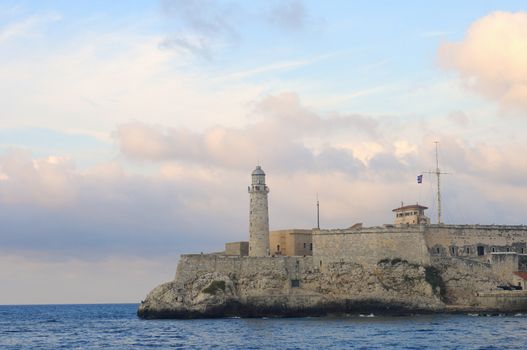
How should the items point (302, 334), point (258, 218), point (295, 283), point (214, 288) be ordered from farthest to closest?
point (258, 218) → point (295, 283) → point (214, 288) → point (302, 334)

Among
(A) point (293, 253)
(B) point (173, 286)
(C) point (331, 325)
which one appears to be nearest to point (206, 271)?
(B) point (173, 286)

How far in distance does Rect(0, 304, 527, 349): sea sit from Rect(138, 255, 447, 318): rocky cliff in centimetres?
145

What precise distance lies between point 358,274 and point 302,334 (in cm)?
1699

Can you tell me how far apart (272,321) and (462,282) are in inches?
621

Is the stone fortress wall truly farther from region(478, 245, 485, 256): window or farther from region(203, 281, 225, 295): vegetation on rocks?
region(203, 281, 225, 295): vegetation on rocks

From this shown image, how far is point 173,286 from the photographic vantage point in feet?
243

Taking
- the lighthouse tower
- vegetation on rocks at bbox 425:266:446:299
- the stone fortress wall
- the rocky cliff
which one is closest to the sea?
the rocky cliff

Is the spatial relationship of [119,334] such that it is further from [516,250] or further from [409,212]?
[516,250]

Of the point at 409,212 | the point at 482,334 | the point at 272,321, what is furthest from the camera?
the point at 409,212

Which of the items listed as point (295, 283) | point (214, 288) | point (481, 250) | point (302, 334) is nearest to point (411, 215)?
point (481, 250)

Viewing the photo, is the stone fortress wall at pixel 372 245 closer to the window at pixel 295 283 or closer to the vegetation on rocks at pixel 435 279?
the vegetation on rocks at pixel 435 279

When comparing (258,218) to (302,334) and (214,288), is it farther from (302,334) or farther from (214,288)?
(302,334)

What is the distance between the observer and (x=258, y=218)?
75125 mm

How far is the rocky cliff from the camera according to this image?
2815 inches
